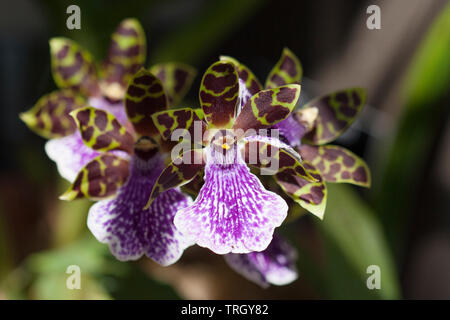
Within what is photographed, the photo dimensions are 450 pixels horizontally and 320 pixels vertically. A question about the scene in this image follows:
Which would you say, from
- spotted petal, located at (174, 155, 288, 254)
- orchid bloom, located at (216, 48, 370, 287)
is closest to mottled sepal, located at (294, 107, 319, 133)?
orchid bloom, located at (216, 48, 370, 287)

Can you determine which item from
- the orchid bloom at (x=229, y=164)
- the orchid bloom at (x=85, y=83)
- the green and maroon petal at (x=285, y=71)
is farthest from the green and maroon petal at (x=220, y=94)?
the orchid bloom at (x=85, y=83)

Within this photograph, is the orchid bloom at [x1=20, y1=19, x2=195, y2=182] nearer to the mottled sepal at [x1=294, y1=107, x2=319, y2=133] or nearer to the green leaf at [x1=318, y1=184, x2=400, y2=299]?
the mottled sepal at [x1=294, y1=107, x2=319, y2=133]

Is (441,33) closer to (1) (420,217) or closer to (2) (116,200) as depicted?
(1) (420,217)

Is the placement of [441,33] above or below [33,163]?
above

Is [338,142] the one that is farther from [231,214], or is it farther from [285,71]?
[231,214]

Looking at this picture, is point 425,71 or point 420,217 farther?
point 420,217

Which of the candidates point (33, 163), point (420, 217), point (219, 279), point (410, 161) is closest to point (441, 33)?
point (410, 161)
